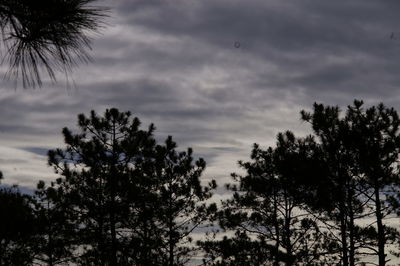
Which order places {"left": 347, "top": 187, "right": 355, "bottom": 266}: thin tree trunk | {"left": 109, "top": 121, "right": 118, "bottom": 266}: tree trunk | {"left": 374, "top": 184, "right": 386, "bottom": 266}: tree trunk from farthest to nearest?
{"left": 109, "top": 121, "right": 118, "bottom": 266}: tree trunk < {"left": 347, "top": 187, "right": 355, "bottom": 266}: thin tree trunk < {"left": 374, "top": 184, "right": 386, "bottom": 266}: tree trunk

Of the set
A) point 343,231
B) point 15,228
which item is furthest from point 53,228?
point 343,231

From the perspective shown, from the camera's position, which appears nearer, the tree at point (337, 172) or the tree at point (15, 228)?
the tree at point (337, 172)

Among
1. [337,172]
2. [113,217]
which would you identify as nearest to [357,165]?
[337,172]

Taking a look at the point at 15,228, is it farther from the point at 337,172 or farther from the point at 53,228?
the point at 337,172

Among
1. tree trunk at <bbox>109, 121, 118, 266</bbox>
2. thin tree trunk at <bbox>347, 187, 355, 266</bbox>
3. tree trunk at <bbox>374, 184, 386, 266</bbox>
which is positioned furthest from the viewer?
tree trunk at <bbox>109, 121, 118, 266</bbox>

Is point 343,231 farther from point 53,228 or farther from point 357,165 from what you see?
point 53,228

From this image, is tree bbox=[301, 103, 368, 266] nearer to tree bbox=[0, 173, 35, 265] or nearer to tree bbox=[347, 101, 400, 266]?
tree bbox=[347, 101, 400, 266]

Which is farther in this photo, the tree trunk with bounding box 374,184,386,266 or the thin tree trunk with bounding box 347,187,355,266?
the thin tree trunk with bounding box 347,187,355,266

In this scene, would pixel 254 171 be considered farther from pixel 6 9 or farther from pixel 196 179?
pixel 6 9

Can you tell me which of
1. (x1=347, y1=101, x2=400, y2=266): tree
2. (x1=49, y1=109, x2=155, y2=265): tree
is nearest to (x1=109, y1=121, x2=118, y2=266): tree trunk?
(x1=49, y1=109, x2=155, y2=265): tree

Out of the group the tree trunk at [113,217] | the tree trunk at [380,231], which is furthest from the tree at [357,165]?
the tree trunk at [113,217]

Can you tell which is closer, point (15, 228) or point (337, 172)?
point (337, 172)

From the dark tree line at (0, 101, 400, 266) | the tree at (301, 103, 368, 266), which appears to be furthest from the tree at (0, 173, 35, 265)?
the tree at (301, 103, 368, 266)

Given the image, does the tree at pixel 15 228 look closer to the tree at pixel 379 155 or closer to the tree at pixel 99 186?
the tree at pixel 99 186
